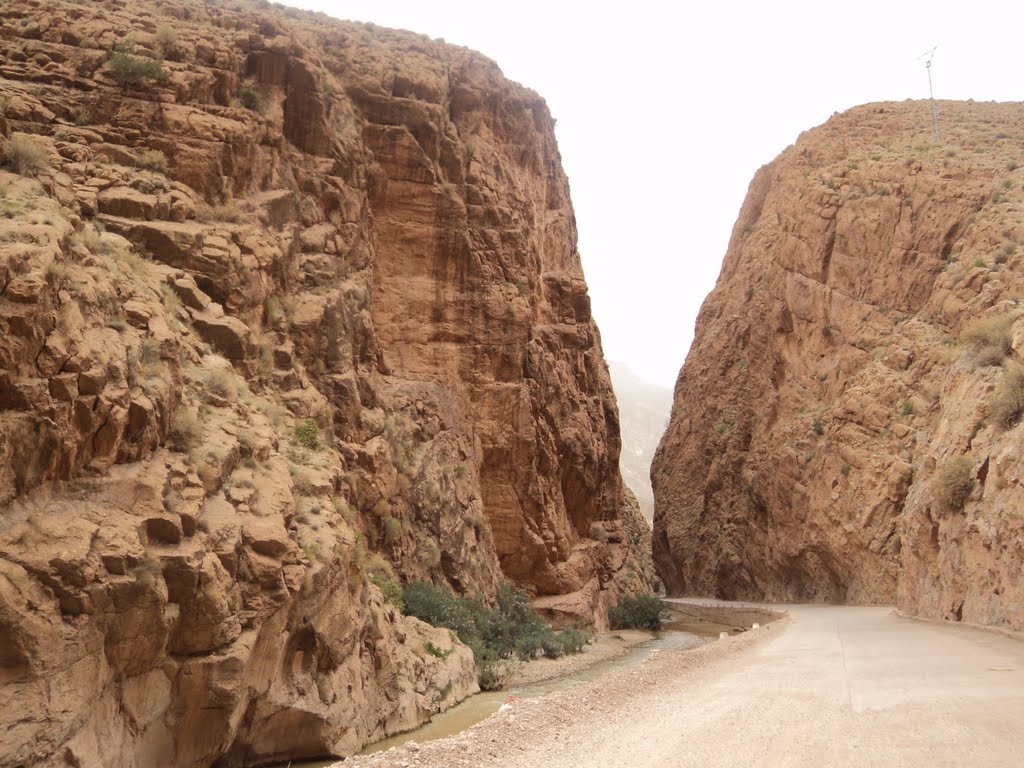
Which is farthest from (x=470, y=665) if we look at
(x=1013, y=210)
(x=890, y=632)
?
(x=1013, y=210)

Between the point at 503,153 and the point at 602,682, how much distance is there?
24.2 m

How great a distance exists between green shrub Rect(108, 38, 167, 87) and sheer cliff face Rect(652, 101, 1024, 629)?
19.8m

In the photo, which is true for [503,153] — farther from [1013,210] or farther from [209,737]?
[209,737]

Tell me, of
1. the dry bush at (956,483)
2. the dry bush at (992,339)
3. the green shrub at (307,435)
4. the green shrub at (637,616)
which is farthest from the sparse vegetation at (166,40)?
the green shrub at (637,616)

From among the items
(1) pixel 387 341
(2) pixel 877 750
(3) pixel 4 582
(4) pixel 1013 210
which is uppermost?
(4) pixel 1013 210

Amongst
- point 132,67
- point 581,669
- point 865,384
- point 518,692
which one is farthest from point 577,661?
point 865,384

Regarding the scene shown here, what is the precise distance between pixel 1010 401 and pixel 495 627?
13923mm

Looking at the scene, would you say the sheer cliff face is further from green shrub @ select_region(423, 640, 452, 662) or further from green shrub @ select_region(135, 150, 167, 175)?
green shrub @ select_region(135, 150, 167, 175)

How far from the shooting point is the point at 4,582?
7.80m

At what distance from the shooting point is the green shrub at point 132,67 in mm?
17984

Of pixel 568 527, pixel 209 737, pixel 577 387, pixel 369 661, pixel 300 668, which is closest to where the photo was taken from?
pixel 209 737

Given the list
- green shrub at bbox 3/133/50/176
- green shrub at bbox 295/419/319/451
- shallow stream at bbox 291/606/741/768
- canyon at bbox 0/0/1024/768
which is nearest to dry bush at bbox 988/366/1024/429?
canyon at bbox 0/0/1024/768

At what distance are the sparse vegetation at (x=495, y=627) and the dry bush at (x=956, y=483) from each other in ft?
36.5

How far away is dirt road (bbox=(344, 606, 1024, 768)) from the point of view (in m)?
7.66
